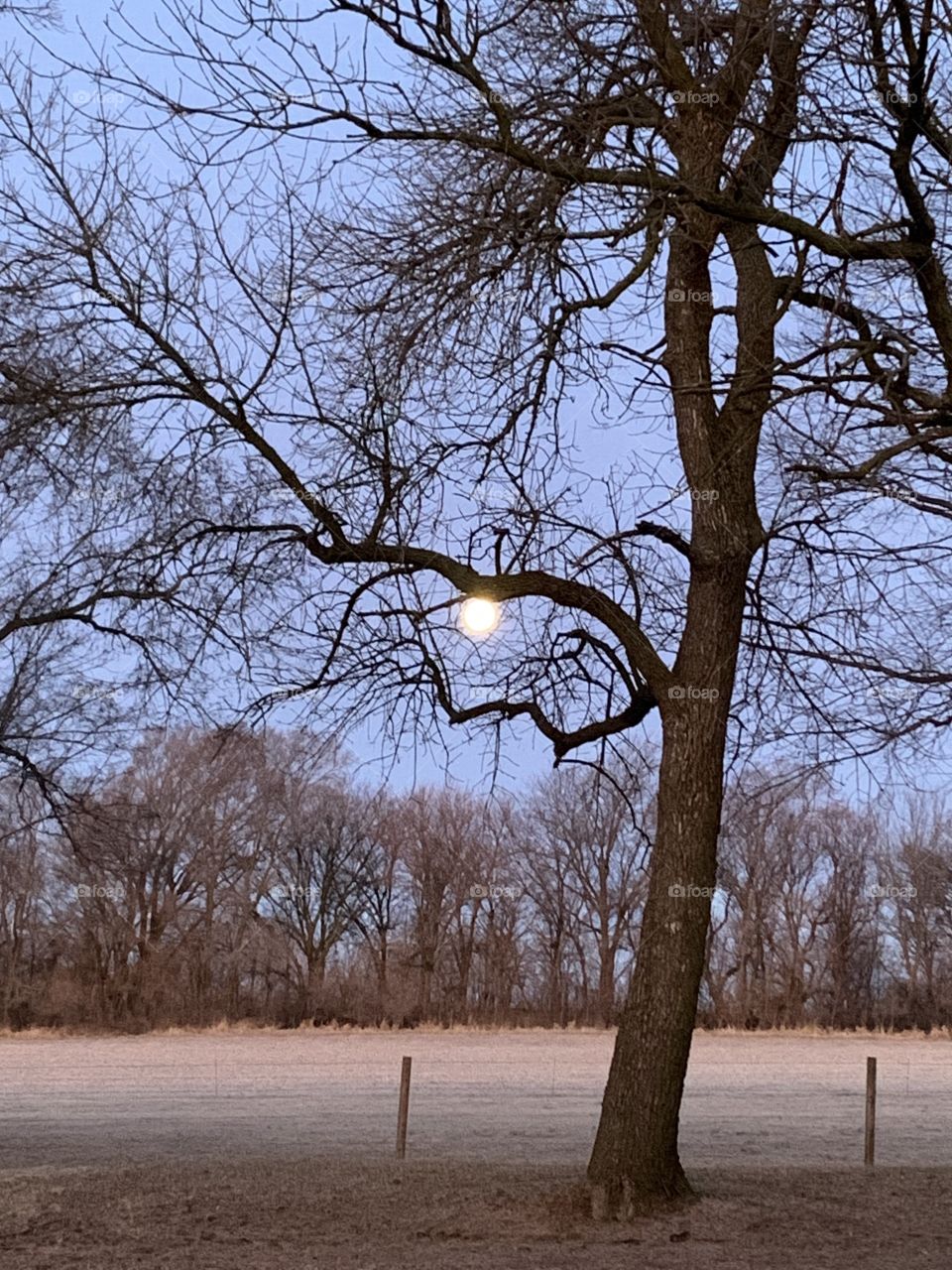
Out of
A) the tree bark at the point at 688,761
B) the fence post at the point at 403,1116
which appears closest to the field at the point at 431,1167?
the fence post at the point at 403,1116

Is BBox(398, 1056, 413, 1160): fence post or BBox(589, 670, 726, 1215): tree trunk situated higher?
BBox(589, 670, 726, 1215): tree trunk

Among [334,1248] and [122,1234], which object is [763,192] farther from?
[122,1234]

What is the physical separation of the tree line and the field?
9.70 meters

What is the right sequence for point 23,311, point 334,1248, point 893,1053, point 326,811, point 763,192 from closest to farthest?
point 763,192, point 334,1248, point 23,311, point 893,1053, point 326,811

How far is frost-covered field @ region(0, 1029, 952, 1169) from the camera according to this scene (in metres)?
16.0

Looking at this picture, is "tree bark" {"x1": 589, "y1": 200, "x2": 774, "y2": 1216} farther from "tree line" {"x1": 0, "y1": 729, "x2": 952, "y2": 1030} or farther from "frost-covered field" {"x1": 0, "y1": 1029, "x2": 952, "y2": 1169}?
"tree line" {"x1": 0, "y1": 729, "x2": 952, "y2": 1030}

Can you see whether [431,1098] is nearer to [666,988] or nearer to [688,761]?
[666,988]

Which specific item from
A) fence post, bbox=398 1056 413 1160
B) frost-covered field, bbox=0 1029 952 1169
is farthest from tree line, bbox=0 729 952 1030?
fence post, bbox=398 1056 413 1160

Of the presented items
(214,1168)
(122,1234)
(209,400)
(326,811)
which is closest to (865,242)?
(209,400)

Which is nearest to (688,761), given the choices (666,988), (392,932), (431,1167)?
(666,988)

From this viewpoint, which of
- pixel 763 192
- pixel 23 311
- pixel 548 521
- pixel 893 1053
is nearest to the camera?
pixel 763 192

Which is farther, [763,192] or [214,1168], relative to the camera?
[214,1168]

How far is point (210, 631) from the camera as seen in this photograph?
10.7 meters

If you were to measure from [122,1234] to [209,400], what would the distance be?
541 cm
